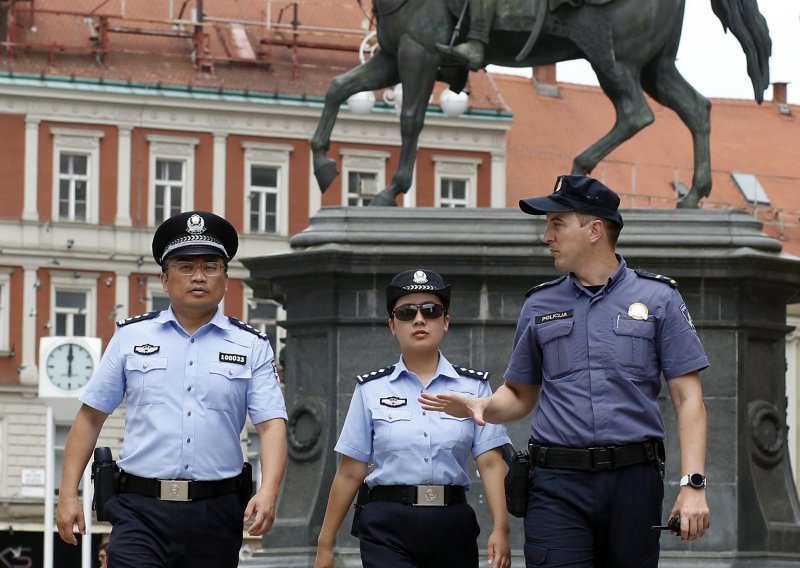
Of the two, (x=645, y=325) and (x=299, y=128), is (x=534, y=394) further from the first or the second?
(x=299, y=128)

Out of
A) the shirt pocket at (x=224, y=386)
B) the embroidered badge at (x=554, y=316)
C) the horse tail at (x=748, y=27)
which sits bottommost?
the shirt pocket at (x=224, y=386)

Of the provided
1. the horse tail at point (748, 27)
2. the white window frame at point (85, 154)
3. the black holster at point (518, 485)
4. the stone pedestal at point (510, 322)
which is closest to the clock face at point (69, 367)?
the stone pedestal at point (510, 322)

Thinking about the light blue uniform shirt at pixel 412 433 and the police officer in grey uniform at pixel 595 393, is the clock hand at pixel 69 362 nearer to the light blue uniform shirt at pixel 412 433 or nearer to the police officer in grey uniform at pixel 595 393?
the light blue uniform shirt at pixel 412 433

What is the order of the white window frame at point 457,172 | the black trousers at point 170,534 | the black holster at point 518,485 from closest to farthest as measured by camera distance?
the black holster at point 518,485 → the black trousers at point 170,534 → the white window frame at point 457,172

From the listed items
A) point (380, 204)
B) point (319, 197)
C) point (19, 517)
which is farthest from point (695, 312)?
point (319, 197)

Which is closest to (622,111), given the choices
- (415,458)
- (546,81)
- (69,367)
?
(415,458)

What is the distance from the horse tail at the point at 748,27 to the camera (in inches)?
613

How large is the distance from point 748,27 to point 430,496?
272 inches

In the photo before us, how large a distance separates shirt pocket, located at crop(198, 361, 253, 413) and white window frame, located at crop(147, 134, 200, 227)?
4771 centimetres

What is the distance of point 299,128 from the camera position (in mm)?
57250

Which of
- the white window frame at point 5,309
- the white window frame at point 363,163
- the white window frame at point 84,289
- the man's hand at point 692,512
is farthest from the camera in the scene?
the white window frame at point 363,163

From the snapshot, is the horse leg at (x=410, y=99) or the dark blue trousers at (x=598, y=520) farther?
the horse leg at (x=410, y=99)

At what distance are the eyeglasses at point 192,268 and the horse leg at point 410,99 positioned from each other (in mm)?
6212

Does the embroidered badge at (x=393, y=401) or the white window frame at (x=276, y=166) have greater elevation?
the white window frame at (x=276, y=166)
